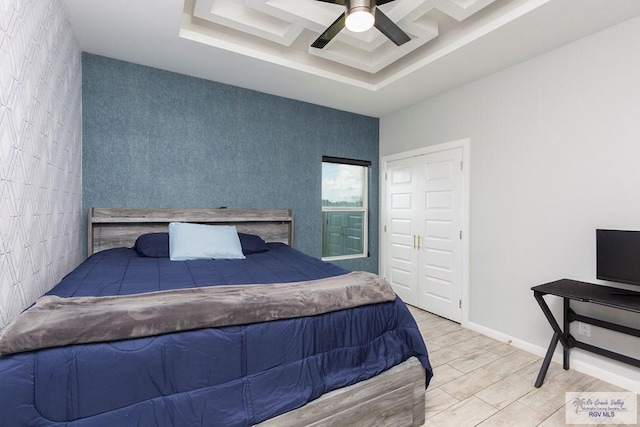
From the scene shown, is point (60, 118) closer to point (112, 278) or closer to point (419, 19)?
point (112, 278)

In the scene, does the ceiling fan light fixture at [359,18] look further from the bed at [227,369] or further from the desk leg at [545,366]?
the desk leg at [545,366]

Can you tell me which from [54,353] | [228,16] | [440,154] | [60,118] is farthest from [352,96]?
[54,353]

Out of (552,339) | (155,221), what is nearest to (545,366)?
(552,339)

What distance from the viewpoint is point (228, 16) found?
2.37 metres

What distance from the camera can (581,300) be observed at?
1.93m

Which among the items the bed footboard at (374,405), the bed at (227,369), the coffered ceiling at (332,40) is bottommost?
the bed footboard at (374,405)

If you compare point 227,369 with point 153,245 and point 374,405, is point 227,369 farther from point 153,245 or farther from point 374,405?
point 153,245

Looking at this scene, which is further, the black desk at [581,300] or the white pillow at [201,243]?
the white pillow at [201,243]

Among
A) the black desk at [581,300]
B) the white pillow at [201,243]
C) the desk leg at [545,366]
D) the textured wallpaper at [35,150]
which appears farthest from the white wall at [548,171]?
the textured wallpaper at [35,150]

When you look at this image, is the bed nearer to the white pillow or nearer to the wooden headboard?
the white pillow

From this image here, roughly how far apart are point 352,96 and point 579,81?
6.91 ft

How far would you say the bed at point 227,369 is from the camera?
40.0 inches

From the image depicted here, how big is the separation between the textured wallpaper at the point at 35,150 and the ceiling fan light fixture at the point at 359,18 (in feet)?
5.37

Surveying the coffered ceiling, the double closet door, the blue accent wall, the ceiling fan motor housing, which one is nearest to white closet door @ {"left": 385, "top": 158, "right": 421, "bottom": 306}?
the double closet door
